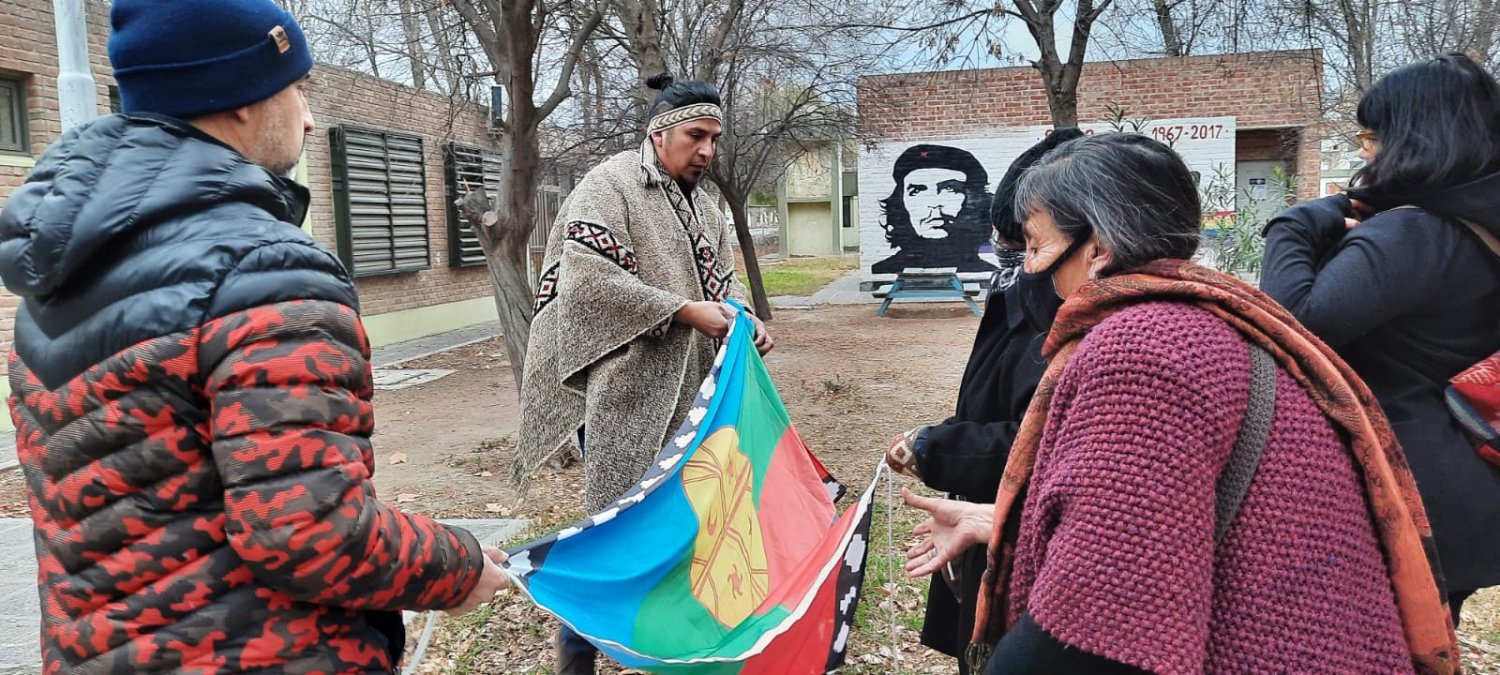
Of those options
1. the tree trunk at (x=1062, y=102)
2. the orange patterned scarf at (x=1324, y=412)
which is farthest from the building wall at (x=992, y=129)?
the orange patterned scarf at (x=1324, y=412)

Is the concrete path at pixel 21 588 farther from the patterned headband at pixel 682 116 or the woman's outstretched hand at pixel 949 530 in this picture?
the woman's outstretched hand at pixel 949 530

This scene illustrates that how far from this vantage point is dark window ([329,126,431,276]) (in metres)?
13.1

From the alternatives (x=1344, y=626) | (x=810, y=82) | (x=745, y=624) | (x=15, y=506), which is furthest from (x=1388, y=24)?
(x=15, y=506)

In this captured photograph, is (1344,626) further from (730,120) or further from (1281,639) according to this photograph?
(730,120)

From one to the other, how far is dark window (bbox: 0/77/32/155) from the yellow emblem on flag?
7.73 metres

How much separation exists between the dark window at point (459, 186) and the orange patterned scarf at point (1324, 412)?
1495 centimetres

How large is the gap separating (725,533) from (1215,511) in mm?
1857

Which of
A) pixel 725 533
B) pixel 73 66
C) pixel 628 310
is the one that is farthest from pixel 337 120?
pixel 725 533

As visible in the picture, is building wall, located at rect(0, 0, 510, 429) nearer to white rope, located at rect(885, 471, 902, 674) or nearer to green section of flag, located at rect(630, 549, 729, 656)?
white rope, located at rect(885, 471, 902, 674)

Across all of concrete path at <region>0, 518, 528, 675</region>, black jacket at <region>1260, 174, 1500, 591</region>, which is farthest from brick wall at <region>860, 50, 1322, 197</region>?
black jacket at <region>1260, 174, 1500, 591</region>

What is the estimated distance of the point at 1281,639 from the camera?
4.15 feet

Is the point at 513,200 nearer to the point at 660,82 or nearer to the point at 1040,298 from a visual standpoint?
the point at 660,82

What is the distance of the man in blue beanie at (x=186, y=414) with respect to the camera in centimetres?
131

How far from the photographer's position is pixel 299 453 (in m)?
1.31
